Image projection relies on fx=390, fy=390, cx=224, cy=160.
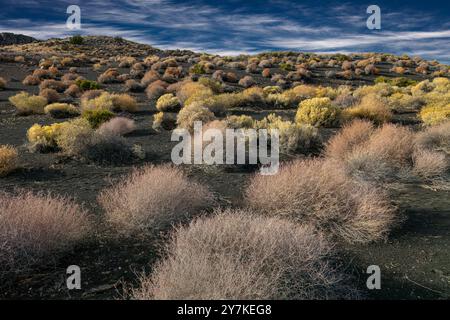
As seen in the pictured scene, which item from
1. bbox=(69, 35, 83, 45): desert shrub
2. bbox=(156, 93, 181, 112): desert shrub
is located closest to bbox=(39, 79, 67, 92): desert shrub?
bbox=(156, 93, 181, 112): desert shrub

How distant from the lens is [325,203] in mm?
6941

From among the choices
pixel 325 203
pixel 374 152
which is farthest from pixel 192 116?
pixel 325 203

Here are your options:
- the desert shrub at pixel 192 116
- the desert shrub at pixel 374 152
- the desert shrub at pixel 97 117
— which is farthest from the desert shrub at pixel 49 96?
the desert shrub at pixel 374 152

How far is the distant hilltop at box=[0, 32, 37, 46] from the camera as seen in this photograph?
86.9 meters

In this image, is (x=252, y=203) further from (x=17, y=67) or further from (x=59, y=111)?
(x=17, y=67)

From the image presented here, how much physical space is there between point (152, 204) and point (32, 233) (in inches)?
72.1

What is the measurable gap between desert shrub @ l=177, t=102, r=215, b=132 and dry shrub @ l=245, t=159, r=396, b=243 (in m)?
8.08

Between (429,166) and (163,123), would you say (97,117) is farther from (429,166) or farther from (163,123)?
(429,166)

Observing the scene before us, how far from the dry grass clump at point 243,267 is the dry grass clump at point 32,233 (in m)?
1.50

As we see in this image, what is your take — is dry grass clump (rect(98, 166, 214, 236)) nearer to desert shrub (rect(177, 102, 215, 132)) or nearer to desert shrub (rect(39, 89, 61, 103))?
desert shrub (rect(177, 102, 215, 132))

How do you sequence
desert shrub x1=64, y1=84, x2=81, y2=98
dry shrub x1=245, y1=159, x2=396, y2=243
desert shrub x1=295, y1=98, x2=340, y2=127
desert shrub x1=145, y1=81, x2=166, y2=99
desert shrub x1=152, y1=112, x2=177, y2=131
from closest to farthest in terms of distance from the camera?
dry shrub x1=245, y1=159, x2=396, y2=243, desert shrub x1=152, y1=112, x2=177, y2=131, desert shrub x1=295, y1=98, x2=340, y2=127, desert shrub x1=145, y1=81, x2=166, y2=99, desert shrub x1=64, y1=84, x2=81, y2=98

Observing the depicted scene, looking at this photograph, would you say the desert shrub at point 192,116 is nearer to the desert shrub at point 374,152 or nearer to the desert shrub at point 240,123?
the desert shrub at point 240,123

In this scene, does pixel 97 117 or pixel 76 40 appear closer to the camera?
pixel 97 117
